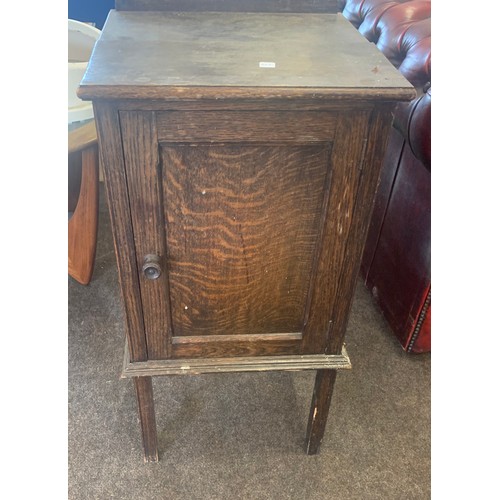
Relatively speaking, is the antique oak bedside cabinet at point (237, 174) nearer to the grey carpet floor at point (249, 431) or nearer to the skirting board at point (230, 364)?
the skirting board at point (230, 364)

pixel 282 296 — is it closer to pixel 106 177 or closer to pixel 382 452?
pixel 106 177

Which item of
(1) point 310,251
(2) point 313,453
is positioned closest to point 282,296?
(1) point 310,251

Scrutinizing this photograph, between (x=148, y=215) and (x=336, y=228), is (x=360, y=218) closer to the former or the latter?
(x=336, y=228)

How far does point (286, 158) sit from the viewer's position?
669 mm

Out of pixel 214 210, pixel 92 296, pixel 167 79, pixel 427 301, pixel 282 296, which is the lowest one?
pixel 92 296

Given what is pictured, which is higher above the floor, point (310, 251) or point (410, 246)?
point (310, 251)

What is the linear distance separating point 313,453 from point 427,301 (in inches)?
16.5

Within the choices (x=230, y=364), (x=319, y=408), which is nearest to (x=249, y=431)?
(x=319, y=408)

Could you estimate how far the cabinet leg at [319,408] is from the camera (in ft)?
3.08

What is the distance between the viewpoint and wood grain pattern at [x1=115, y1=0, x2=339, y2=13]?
84 cm

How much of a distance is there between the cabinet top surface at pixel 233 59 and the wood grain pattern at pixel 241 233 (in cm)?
9

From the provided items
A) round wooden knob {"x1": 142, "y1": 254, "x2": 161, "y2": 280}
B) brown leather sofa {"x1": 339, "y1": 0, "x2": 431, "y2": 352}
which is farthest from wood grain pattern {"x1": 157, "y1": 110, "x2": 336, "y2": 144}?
brown leather sofa {"x1": 339, "y1": 0, "x2": 431, "y2": 352}

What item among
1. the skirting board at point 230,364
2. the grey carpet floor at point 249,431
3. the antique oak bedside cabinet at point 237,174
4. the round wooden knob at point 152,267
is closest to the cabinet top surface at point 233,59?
the antique oak bedside cabinet at point 237,174

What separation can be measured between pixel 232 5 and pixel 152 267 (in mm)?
475
